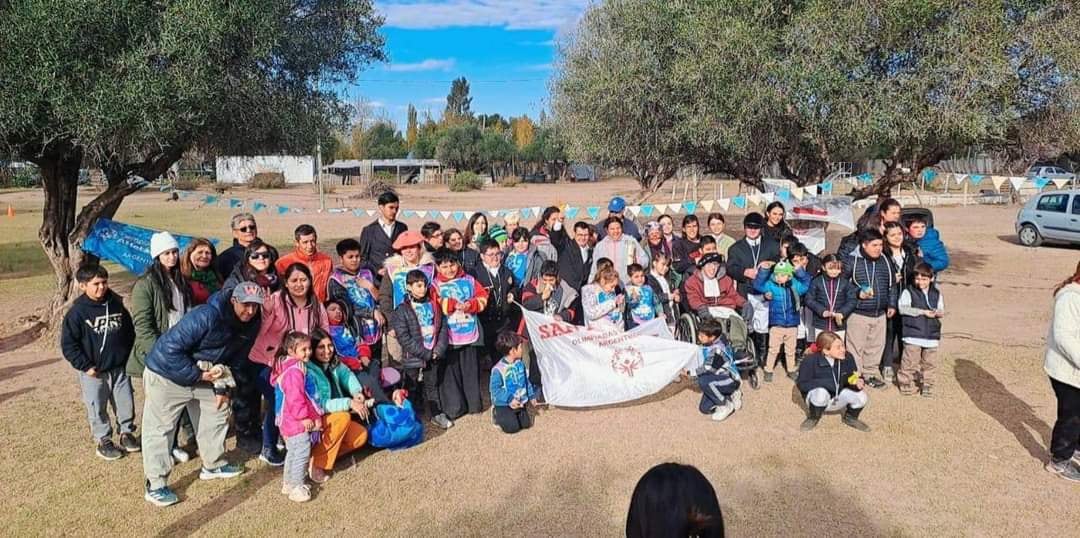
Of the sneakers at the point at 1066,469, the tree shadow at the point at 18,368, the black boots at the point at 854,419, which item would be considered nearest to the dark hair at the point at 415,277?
the black boots at the point at 854,419

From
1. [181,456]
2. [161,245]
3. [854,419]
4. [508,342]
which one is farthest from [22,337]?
[854,419]

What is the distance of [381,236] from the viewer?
23.2ft

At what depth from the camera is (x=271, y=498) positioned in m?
4.58

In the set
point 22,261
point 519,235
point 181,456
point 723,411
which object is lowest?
point 22,261

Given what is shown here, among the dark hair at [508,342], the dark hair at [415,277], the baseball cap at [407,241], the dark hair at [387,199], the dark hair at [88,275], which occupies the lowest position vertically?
the dark hair at [508,342]

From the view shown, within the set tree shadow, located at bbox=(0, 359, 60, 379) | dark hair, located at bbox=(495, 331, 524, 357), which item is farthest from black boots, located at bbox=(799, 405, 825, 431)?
tree shadow, located at bbox=(0, 359, 60, 379)

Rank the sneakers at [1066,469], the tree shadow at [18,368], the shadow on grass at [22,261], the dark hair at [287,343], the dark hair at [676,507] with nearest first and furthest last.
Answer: the dark hair at [676,507], the dark hair at [287,343], the sneakers at [1066,469], the tree shadow at [18,368], the shadow on grass at [22,261]

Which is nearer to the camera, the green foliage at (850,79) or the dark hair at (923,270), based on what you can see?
the dark hair at (923,270)

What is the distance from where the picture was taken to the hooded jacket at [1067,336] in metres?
4.35

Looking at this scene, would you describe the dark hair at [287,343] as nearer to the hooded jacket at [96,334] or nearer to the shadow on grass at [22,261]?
the hooded jacket at [96,334]

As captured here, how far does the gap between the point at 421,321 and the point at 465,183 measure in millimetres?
45529

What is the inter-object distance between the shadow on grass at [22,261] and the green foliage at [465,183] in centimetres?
3167

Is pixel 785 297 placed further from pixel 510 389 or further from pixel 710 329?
pixel 510 389

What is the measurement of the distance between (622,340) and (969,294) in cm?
878
